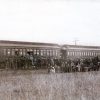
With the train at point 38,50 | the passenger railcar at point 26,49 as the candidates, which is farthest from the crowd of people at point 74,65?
the passenger railcar at point 26,49

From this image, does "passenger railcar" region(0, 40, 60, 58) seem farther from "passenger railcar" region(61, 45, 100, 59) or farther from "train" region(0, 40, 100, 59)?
"passenger railcar" region(61, 45, 100, 59)

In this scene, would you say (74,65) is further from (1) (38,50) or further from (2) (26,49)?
(2) (26,49)

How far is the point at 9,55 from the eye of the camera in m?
14.9

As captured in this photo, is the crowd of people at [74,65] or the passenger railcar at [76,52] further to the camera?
the passenger railcar at [76,52]

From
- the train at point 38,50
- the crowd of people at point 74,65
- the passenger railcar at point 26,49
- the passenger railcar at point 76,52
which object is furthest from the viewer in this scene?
the passenger railcar at point 76,52

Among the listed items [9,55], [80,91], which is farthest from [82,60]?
[80,91]

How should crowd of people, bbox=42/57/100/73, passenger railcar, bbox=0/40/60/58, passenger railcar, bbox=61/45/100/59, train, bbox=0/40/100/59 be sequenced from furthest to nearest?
passenger railcar, bbox=61/45/100/59
train, bbox=0/40/100/59
passenger railcar, bbox=0/40/60/58
crowd of people, bbox=42/57/100/73

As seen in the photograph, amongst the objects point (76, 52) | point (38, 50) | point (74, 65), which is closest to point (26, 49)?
point (38, 50)

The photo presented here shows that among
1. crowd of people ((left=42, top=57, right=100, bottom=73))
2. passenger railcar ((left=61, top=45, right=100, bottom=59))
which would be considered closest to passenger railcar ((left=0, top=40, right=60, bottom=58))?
passenger railcar ((left=61, top=45, right=100, bottom=59))

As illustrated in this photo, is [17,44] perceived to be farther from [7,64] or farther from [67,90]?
[67,90]

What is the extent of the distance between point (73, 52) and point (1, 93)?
13.4 m

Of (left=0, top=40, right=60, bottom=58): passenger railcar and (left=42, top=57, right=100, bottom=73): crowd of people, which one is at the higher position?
(left=0, top=40, right=60, bottom=58): passenger railcar

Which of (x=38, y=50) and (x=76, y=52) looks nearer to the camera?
(x=38, y=50)

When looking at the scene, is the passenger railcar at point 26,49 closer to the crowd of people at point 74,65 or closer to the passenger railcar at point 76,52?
the passenger railcar at point 76,52
